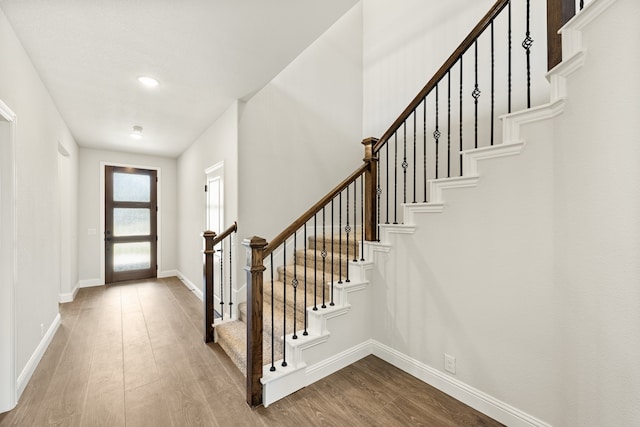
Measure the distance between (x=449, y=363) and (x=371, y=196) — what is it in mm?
1537

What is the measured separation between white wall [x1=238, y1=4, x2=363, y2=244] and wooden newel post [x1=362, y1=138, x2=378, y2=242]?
3.94ft

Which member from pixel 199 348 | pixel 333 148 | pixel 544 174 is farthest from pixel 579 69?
pixel 199 348

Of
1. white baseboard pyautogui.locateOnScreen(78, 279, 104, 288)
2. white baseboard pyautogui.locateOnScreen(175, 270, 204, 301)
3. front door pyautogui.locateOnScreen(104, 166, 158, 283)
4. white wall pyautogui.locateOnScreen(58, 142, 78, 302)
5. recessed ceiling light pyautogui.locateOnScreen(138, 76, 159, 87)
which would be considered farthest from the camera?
front door pyautogui.locateOnScreen(104, 166, 158, 283)

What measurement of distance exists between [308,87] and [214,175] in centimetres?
181

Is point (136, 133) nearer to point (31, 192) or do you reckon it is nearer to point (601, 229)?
point (31, 192)

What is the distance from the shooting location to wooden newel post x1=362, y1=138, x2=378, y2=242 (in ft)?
8.98

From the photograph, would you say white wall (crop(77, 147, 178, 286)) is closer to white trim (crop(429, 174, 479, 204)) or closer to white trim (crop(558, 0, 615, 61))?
white trim (crop(429, 174, 479, 204))

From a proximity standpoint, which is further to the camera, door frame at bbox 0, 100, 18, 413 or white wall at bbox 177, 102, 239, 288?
white wall at bbox 177, 102, 239, 288

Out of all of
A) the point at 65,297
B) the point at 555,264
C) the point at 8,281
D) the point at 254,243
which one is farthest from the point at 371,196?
the point at 65,297

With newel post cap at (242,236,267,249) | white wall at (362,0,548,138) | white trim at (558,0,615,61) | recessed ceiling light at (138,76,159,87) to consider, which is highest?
white wall at (362,0,548,138)

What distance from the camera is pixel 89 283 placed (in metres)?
5.30

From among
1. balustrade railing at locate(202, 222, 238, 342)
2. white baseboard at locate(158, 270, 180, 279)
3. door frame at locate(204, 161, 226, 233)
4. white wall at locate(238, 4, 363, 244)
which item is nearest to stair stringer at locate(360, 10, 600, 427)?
white wall at locate(238, 4, 363, 244)

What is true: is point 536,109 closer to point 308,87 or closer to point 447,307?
point 447,307

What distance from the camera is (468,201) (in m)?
2.03
